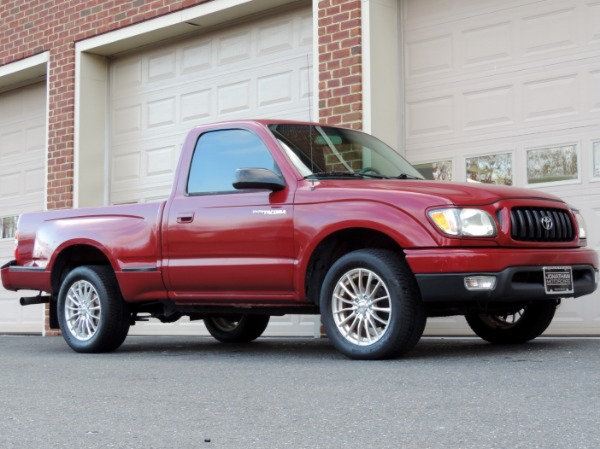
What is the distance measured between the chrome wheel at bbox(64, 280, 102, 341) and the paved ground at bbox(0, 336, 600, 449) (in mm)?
1048

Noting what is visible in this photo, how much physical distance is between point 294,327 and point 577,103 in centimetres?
394

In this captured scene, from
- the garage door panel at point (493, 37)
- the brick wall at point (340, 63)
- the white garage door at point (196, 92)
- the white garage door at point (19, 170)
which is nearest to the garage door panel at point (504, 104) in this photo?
the garage door panel at point (493, 37)

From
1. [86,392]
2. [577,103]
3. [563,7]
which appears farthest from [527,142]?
[86,392]

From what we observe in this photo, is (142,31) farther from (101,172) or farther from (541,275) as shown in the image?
(541,275)

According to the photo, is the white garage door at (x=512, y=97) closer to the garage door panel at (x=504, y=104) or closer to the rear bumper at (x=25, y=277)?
the garage door panel at (x=504, y=104)

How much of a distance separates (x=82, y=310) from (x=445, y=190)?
357 centimetres

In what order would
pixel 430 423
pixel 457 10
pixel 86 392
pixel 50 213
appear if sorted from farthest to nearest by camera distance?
pixel 457 10
pixel 50 213
pixel 86 392
pixel 430 423

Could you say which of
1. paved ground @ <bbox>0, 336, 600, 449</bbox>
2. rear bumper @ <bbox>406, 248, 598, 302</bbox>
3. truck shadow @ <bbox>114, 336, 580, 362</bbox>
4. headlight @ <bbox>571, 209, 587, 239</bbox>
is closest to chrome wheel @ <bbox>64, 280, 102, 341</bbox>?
truck shadow @ <bbox>114, 336, 580, 362</bbox>

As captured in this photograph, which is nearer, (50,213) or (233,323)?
(50,213)

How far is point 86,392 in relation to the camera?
18.5 feet

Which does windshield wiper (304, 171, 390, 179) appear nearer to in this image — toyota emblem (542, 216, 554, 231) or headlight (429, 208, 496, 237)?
headlight (429, 208, 496, 237)

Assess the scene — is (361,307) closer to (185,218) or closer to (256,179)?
(256,179)

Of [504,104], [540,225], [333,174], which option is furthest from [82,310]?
[504,104]

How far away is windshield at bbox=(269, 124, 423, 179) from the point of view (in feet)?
25.0
